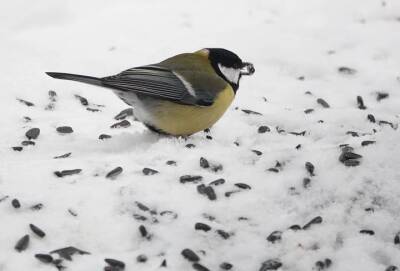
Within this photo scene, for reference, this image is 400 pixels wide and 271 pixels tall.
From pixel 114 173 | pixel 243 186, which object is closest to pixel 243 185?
pixel 243 186

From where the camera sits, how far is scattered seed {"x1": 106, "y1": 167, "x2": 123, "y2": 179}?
4125 millimetres

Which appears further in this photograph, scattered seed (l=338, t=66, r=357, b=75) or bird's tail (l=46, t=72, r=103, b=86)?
scattered seed (l=338, t=66, r=357, b=75)

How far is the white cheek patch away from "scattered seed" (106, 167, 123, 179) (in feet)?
3.94

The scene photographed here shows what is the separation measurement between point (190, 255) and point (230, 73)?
1880 mm

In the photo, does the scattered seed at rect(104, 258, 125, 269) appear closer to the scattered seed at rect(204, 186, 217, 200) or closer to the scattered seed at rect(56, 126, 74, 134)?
the scattered seed at rect(204, 186, 217, 200)

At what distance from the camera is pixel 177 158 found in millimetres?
4512

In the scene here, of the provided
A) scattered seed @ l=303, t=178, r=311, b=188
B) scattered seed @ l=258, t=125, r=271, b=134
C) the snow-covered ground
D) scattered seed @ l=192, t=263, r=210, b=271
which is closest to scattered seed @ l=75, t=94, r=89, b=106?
the snow-covered ground

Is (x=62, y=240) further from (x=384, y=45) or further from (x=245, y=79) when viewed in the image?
(x=384, y=45)

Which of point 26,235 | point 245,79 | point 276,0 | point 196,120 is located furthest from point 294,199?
point 276,0

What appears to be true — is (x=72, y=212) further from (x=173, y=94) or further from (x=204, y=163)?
(x=173, y=94)

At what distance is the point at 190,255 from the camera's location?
11.3 feet

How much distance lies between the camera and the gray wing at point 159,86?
4.76 metres

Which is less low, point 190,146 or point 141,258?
point 141,258

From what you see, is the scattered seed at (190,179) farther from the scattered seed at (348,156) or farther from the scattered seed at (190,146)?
the scattered seed at (348,156)
